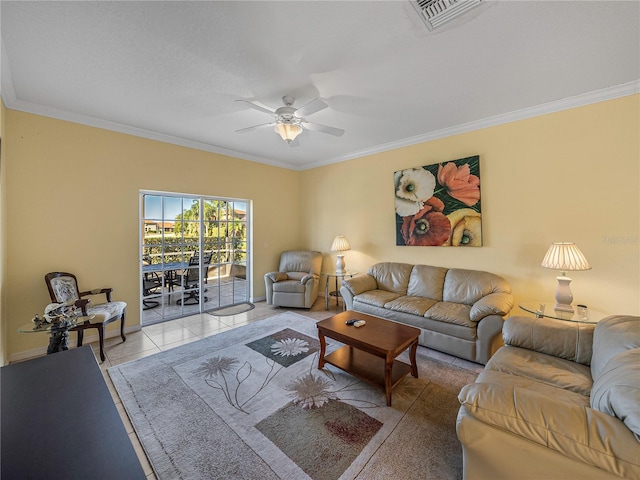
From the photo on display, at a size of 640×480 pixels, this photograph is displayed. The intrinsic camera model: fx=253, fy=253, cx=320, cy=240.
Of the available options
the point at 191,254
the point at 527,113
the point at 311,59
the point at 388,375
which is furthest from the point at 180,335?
the point at 527,113

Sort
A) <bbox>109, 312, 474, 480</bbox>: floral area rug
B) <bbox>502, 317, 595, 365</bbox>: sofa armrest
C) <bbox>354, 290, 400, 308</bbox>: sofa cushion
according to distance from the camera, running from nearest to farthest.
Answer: <bbox>109, 312, 474, 480</bbox>: floral area rug < <bbox>502, 317, 595, 365</bbox>: sofa armrest < <bbox>354, 290, 400, 308</bbox>: sofa cushion

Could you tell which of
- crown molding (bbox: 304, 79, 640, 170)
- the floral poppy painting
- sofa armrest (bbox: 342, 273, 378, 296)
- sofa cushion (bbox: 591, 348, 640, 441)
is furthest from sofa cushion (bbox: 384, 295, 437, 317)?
crown molding (bbox: 304, 79, 640, 170)

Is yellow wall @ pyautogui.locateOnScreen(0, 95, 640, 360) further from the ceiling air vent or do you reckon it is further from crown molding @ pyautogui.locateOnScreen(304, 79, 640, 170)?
the ceiling air vent

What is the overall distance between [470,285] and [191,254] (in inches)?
170

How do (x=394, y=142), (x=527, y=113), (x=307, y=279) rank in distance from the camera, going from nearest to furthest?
(x=527, y=113) → (x=394, y=142) → (x=307, y=279)

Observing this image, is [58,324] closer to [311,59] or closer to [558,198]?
[311,59]

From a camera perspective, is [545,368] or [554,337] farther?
[554,337]

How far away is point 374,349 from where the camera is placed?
2.14 metres

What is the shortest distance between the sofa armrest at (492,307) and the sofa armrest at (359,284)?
149 cm

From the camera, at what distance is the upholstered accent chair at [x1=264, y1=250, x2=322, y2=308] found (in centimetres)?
449

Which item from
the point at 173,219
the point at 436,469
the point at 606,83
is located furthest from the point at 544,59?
the point at 173,219

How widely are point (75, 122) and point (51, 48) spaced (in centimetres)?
147

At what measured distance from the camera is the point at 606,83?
2.51 metres

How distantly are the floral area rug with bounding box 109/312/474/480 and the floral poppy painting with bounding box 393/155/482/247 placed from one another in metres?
1.88
